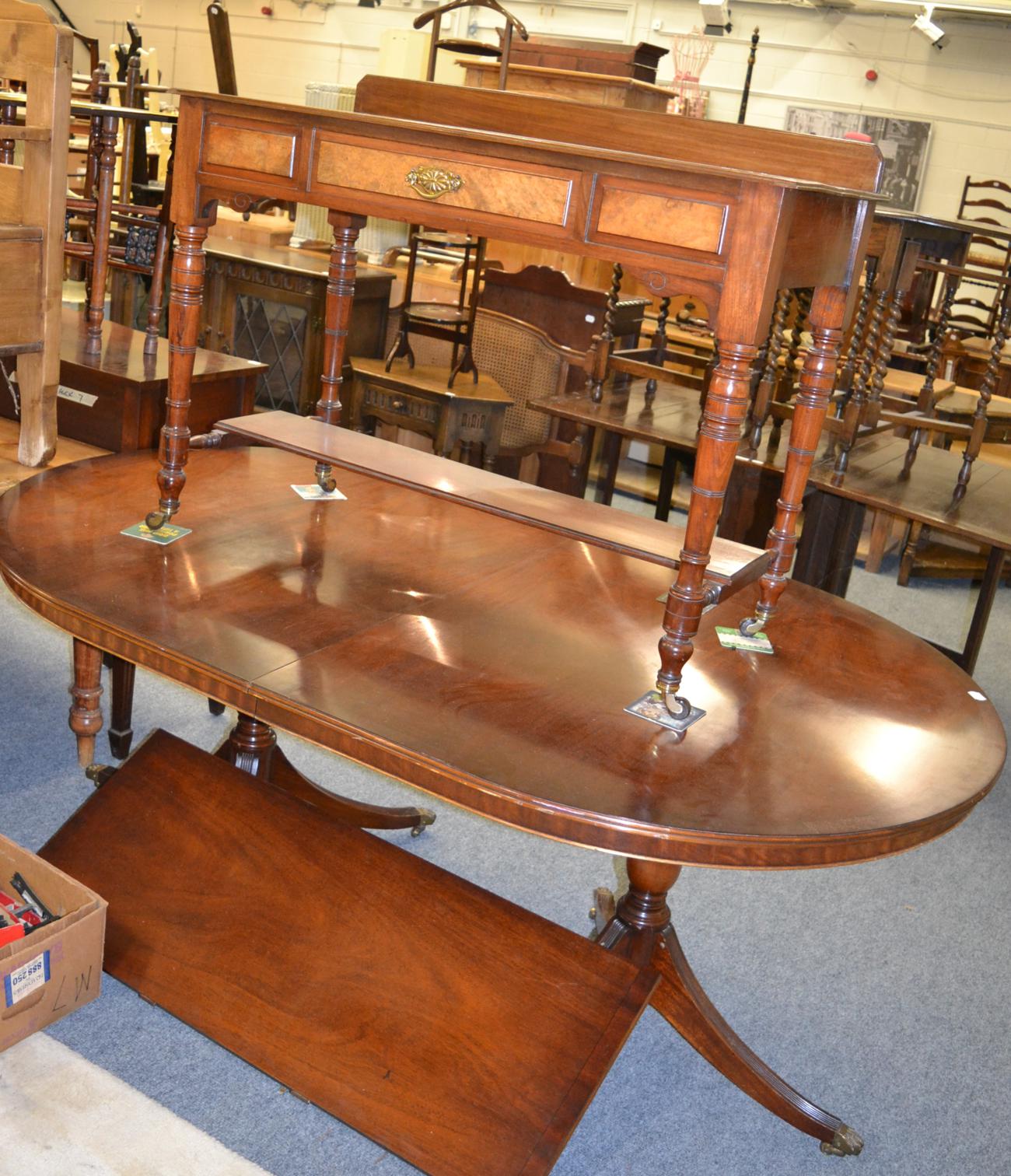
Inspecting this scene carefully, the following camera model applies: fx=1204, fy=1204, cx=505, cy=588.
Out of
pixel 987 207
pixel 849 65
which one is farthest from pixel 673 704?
pixel 849 65

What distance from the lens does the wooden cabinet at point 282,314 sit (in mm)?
5348

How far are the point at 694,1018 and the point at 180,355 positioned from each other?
1.42 metres

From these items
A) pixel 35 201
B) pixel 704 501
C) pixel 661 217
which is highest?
pixel 661 217

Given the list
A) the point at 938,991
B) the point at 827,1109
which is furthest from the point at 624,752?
the point at 938,991

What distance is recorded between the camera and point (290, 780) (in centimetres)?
251

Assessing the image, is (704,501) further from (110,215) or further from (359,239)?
(359,239)

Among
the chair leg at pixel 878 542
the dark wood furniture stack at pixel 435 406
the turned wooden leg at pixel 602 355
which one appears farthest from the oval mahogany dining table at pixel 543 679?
the chair leg at pixel 878 542

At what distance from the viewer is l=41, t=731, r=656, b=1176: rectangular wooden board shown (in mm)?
1639

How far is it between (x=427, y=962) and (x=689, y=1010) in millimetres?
455

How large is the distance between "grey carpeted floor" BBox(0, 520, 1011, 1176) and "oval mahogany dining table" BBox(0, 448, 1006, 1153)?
6.4 inches

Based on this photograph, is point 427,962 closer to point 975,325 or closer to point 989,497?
point 989,497

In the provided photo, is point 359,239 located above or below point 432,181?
below

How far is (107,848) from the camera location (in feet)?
6.72

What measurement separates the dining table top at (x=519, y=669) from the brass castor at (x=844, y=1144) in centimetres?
65
